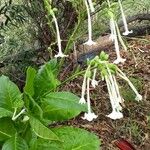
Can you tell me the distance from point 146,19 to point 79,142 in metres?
2.47

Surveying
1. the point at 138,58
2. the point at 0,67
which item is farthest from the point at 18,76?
the point at 138,58

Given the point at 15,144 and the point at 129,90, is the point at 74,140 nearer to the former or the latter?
the point at 15,144

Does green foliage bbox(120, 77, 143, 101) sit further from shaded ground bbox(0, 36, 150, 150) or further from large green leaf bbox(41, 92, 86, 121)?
large green leaf bbox(41, 92, 86, 121)

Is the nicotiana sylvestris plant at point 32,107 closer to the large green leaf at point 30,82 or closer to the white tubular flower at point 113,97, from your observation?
the large green leaf at point 30,82

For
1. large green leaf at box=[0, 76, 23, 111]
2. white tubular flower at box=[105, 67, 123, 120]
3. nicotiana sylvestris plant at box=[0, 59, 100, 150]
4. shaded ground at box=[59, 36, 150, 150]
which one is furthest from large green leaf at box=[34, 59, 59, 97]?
shaded ground at box=[59, 36, 150, 150]

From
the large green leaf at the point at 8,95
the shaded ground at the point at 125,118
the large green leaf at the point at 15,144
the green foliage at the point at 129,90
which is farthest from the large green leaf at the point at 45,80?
Result: the green foliage at the point at 129,90

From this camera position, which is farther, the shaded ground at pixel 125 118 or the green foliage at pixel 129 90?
Result: the green foliage at pixel 129 90

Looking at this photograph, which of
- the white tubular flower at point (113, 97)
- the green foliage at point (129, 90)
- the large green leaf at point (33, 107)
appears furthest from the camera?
the green foliage at point (129, 90)

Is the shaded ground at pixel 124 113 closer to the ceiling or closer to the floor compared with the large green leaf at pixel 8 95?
closer to the floor

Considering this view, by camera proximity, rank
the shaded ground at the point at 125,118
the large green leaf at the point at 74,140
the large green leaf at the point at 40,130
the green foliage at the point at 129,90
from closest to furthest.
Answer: the large green leaf at the point at 40,130 → the large green leaf at the point at 74,140 → the shaded ground at the point at 125,118 → the green foliage at the point at 129,90

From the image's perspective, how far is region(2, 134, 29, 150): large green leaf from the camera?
265 cm

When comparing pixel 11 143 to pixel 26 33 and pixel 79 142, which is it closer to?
pixel 79 142

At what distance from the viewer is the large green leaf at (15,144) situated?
2646 millimetres

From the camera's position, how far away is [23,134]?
9.06 ft
